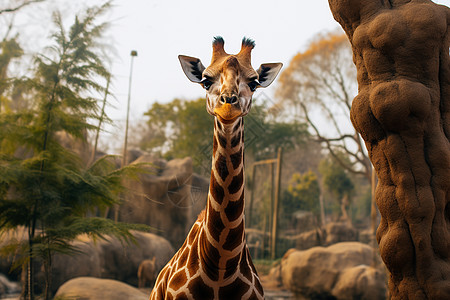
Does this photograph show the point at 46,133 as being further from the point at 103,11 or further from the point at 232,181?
the point at 232,181

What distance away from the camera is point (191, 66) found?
10.5 feet

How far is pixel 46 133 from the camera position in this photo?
5.74 metres

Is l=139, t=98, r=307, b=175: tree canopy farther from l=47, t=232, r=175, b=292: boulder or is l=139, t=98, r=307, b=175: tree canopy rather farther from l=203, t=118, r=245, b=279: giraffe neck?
l=203, t=118, r=245, b=279: giraffe neck

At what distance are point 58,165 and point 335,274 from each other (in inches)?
260

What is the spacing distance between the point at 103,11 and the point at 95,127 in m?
1.92

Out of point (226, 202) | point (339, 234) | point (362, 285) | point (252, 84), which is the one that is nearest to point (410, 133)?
point (252, 84)

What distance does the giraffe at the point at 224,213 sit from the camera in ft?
8.85

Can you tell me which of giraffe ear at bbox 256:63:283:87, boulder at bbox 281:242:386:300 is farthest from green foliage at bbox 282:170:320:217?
giraffe ear at bbox 256:63:283:87

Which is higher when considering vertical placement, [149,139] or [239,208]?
[149,139]

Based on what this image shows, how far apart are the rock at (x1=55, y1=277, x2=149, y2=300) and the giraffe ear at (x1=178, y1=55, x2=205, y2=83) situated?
12.4 ft

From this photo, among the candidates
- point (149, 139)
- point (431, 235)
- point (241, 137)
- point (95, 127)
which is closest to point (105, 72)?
point (95, 127)

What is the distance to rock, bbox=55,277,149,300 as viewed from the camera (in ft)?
18.4

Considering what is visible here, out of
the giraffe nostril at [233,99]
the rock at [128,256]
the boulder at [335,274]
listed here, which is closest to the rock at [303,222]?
the boulder at [335,274]

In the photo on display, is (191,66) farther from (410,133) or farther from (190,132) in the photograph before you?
(190,132)
